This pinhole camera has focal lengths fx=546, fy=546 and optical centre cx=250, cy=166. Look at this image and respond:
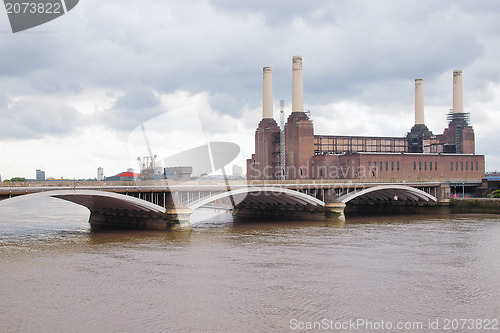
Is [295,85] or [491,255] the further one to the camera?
[295,85]

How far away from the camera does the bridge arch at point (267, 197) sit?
51.4 metres

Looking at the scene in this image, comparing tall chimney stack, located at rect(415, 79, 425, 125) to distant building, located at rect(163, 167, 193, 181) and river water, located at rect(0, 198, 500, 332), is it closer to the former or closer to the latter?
distant building, located at rect(163, 167, 193, 181)

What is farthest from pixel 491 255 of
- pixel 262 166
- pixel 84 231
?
pixel 262 166

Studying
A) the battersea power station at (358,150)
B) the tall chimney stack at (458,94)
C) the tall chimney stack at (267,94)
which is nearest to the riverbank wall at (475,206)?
the battersea power station at (358,150)

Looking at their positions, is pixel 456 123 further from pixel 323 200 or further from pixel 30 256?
pixel 30 256

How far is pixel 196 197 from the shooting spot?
169 ft

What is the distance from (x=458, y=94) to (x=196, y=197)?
65.1 meters

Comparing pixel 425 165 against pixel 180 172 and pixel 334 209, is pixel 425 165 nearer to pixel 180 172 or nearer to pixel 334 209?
pixel 334 209

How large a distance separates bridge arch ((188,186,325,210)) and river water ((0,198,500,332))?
17.9ft

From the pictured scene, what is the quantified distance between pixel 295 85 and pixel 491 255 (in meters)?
52.5

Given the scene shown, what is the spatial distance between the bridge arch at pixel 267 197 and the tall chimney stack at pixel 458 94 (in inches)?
1927

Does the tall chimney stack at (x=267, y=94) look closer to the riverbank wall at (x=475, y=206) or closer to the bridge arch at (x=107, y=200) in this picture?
the riverbank wall at (x=475, y=206)

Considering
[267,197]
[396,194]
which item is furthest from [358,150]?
[267,197]

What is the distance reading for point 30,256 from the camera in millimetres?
34281
